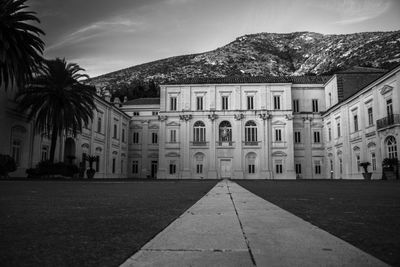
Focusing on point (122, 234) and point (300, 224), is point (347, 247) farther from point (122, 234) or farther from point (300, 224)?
point (122, 234)

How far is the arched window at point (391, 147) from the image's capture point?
2657 centimetres

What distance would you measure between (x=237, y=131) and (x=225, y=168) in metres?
5.16

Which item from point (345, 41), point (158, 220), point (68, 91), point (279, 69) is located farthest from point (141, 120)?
point (345, 41)

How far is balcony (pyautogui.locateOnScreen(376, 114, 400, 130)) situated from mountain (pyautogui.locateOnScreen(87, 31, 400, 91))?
82376 mm

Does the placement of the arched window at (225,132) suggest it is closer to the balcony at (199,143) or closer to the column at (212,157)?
the column at (212,157)

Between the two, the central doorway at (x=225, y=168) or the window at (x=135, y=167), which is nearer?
the central doorway at (x=225, y=168)

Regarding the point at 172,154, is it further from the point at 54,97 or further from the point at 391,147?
the point at 391,147

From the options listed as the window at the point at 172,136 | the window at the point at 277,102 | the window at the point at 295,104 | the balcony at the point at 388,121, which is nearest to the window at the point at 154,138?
the window at the point at 172,136

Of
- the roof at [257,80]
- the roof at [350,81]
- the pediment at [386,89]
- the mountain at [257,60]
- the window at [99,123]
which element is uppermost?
the mountain at [257,60]

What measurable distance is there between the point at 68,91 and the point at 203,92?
23242mm

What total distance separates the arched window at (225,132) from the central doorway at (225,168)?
283 cm

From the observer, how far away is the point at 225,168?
1745 inches

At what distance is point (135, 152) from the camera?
4928cm

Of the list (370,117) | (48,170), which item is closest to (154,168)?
(48,170)
